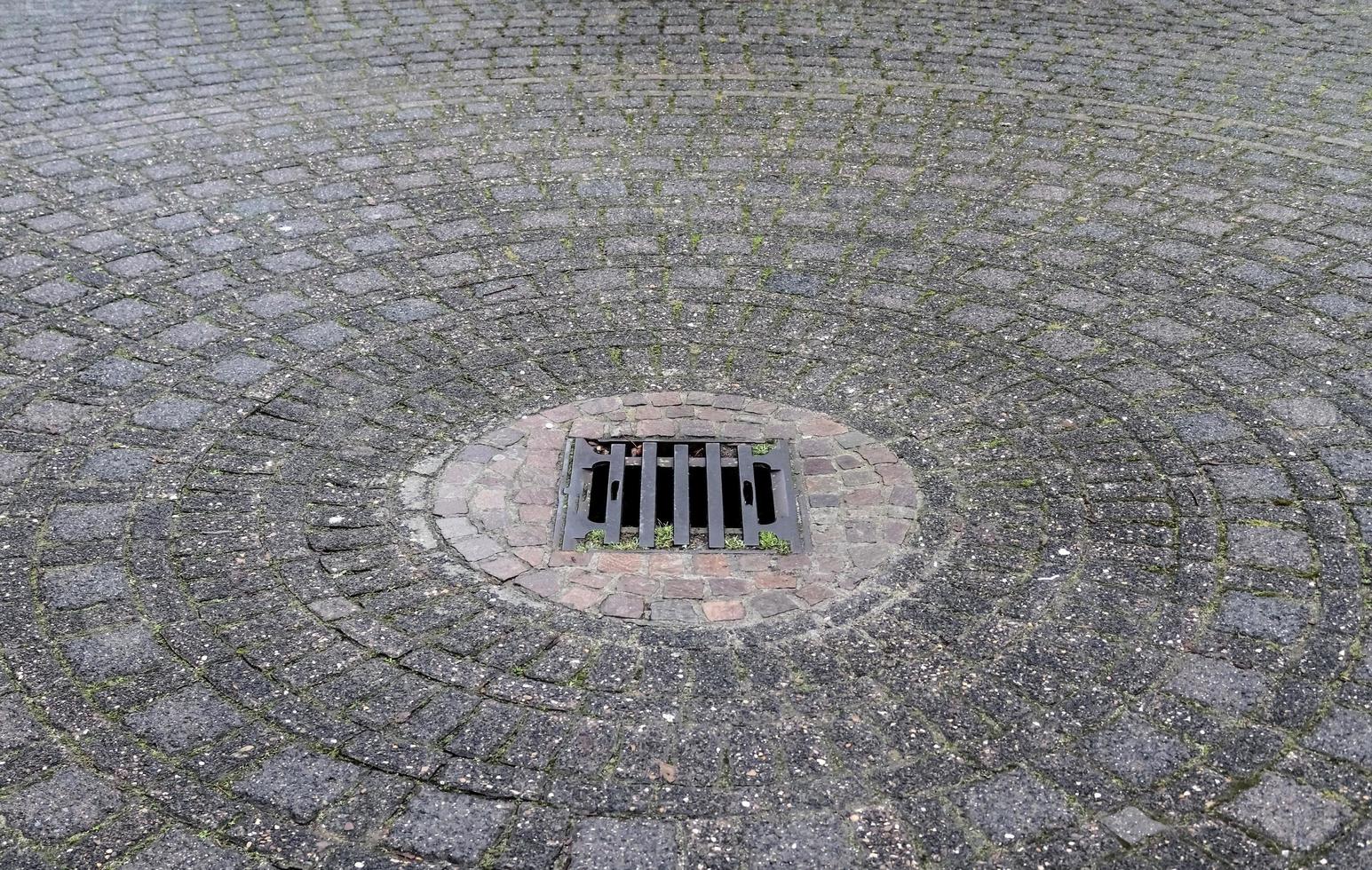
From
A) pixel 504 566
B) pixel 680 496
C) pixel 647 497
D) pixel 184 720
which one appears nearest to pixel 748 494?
pixel 680 496

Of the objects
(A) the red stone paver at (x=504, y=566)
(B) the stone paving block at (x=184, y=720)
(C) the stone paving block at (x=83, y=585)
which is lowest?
(B) the stone paving block at (x=184, y=720)

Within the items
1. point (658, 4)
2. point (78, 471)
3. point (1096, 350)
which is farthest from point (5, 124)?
point (1096, 350)

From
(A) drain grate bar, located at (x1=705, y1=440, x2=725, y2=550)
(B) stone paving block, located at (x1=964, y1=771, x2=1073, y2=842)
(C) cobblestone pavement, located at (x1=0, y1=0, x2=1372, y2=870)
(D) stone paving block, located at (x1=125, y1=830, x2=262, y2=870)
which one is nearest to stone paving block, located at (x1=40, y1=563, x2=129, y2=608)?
(C) cobblestone pavement, located at (x1=0, y1=0, x2=1372, y2=870)

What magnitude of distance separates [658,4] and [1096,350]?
6217 millimetres

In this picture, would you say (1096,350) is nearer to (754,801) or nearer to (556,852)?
(754,801)

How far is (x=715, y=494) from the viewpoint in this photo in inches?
182

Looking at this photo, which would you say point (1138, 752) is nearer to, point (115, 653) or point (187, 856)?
point (187, 856)

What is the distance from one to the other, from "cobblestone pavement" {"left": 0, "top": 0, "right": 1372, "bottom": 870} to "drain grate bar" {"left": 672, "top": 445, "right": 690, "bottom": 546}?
301mm

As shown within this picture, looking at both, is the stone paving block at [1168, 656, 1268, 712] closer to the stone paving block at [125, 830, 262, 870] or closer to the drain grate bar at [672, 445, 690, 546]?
the drain grate bar at [672, 445, 690, 546]

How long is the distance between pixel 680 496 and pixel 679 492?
25 mm

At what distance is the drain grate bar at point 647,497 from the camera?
4.46 meters

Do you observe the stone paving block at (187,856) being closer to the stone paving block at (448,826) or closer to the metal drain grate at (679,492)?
the stone paving block at (448,826)

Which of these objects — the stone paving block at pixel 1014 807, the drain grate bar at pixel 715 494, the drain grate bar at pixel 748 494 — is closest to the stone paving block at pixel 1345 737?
the stone paving block at pixel 1014 807

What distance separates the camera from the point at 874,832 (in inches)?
125
